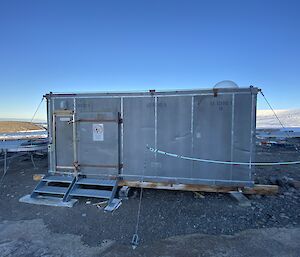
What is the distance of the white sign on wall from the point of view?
6379 mm

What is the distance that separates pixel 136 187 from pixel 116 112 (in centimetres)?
234

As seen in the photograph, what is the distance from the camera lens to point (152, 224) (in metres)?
4.47

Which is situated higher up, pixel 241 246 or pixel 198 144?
pixel 198 144

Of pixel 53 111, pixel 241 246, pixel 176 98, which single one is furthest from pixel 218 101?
pixel 53 111

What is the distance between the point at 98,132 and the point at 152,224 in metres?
3.14

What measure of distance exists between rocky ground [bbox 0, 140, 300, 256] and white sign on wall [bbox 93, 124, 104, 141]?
5.89 ft

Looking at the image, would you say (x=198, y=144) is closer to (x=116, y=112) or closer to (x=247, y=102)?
(x=247, y=102)

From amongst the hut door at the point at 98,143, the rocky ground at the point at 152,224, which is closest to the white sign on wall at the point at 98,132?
the hut door at the point at 98,143

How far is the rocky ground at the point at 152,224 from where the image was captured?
3.72 metres

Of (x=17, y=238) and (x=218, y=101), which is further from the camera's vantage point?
(x=218, y=101)

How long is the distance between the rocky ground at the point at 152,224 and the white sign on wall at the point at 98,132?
1796mm

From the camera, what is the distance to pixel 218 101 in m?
5.70

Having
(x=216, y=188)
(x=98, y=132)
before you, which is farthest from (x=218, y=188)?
(x=98, y=132)

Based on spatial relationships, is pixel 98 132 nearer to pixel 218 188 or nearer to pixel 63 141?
pixel 63 141
